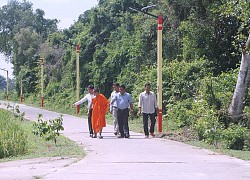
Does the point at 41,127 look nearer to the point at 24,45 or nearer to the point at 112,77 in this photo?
the point at 112,77

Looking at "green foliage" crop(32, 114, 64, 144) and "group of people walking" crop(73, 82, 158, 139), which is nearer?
"green foliage" crop(32, 114, 64, 144)

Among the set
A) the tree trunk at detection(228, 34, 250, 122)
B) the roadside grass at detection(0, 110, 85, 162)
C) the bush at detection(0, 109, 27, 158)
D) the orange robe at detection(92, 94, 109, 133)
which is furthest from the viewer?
the orange robe at detection(92, 94, 109, 133)

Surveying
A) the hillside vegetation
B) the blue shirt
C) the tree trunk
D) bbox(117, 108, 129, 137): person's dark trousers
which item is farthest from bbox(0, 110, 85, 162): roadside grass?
the tree trunk

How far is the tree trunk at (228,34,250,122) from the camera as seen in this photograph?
675 inches

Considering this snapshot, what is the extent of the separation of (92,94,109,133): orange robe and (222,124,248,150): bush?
412cm

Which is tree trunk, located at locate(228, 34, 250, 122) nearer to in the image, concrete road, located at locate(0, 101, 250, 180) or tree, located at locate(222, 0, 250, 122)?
tree, located at locate(222, 0, 250, 122)

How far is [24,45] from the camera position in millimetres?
71562

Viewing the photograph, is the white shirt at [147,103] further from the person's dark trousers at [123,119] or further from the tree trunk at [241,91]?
the tree trunk at [241,91]

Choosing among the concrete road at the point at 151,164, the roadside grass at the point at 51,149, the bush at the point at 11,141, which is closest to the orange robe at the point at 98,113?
the roadside grass at the point at 51,149

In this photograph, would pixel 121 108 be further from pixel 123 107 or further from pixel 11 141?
pixel 11 141

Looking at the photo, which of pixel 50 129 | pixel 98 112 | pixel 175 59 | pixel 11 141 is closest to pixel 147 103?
pixel 98 112

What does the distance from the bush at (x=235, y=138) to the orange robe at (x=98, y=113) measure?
412 cm

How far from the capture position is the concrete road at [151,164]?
33.8ft

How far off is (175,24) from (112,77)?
41.7 feet
